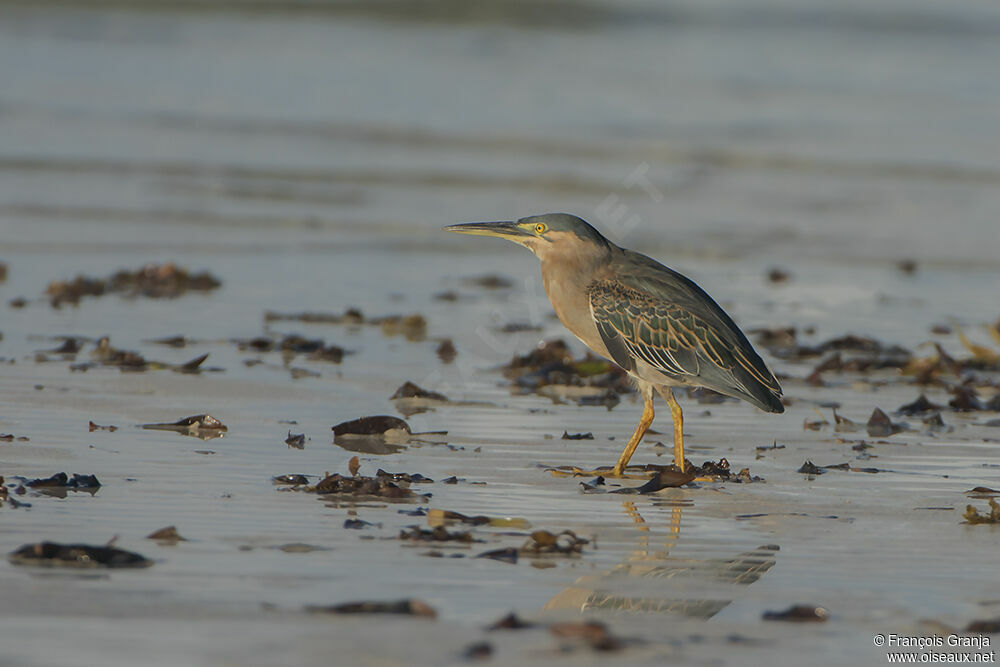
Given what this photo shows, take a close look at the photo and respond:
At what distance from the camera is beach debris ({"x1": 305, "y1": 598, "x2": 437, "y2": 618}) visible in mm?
4535

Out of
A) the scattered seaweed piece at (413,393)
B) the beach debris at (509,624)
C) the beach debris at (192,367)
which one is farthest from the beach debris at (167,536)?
the beach debris at (192,367)

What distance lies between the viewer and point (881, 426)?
317 inches

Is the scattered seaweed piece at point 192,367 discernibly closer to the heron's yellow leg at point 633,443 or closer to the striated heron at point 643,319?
the striated heron at point 643,319

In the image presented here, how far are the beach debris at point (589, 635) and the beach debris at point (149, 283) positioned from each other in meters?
7.55

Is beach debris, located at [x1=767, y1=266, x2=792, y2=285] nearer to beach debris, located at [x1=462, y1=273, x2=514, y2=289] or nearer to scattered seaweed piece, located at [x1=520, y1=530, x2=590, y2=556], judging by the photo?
beach debris, located at [x1=462, y1=273, x2=514, y2=289]

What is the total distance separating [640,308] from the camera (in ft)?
24.3

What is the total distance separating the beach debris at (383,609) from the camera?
454 centimetres

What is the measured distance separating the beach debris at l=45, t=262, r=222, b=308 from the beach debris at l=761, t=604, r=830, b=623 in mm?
7610

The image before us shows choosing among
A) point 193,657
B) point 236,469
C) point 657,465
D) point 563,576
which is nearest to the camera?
point 193,657

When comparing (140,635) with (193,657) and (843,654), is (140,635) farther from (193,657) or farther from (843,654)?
(843,654)

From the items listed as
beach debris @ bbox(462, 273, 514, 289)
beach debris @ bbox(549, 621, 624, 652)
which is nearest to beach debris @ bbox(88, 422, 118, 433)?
beach debris @ bbox(549, 621, 624, 652)

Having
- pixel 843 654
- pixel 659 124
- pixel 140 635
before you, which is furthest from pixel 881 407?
pixel 659 124

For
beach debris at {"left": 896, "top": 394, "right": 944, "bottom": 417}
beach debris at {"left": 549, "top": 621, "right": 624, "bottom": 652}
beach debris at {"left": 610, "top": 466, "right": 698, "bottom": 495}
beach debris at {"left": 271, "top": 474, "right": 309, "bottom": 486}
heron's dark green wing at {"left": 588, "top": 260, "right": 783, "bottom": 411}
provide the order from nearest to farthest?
beach debris at {"left": 549, "top": 621, "right": 624, "bottom": 652} → beach debris at {"left": 271, "top": 474, "right": 309, "bottom": 486} → beach debris at {"left": 610, "top": 466, "right": 698, "bottom": 495} → heron's dark green wing at {"left": 588, "top": 260, "right": 783, "bottom": 411} → beach debris at {"left": 896, "top": 394, "right": 944, "bottom": 417}

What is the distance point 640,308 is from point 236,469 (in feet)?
6.83
